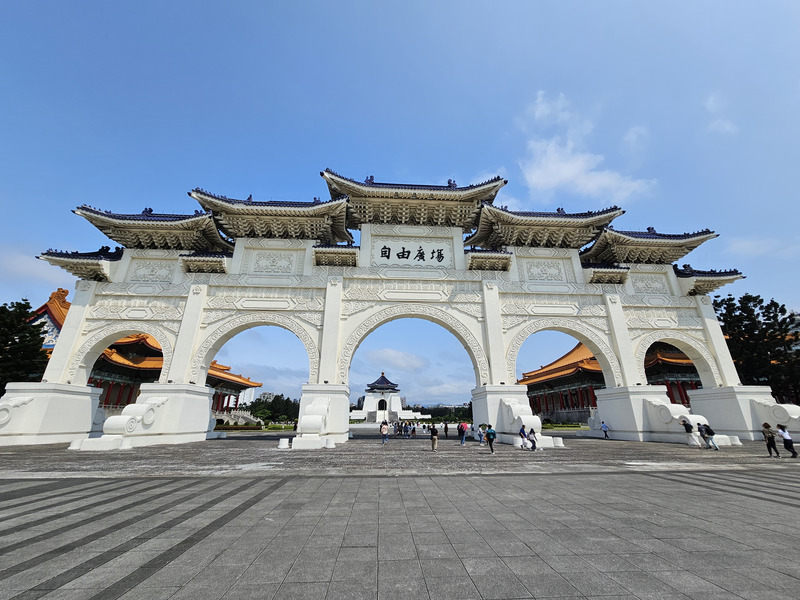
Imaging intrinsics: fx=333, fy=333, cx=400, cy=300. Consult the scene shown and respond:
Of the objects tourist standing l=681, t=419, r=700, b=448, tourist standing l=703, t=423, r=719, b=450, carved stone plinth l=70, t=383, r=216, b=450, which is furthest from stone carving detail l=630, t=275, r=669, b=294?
carved stone plinth l=70, t=383, r=216, b=450

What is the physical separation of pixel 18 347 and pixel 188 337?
9574 millimetres

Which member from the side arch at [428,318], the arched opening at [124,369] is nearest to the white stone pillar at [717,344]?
the side arch at [428,318]

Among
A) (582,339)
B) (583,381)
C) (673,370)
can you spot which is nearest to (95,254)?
(582,339)

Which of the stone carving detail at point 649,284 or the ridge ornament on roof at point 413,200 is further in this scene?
the stone carving detail at point 649,284

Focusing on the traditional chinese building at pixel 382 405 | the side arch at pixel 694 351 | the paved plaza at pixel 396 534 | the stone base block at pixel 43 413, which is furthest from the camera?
the traditional chinese building at pixel 382 405

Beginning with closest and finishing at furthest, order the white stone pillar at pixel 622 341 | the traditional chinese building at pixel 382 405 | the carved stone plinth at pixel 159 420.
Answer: the carved stone plinth at pixel 159 420
the white stone pillar at pixel 622 341
the traditional chinese building at pixel 382 405

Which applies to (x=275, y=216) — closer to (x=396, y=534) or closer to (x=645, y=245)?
(x=396, y=534)

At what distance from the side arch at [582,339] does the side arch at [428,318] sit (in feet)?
4.64

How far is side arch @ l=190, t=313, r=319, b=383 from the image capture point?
14258 mm

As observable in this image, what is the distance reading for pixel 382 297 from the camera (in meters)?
15.3

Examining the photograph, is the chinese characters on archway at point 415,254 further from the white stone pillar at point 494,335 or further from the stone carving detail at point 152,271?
the stone carving detail at point 152,271

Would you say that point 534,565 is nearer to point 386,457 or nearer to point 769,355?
Answer: point 386,457

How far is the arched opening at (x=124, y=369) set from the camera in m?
20.6

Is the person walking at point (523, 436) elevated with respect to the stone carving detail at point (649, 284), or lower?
lower
